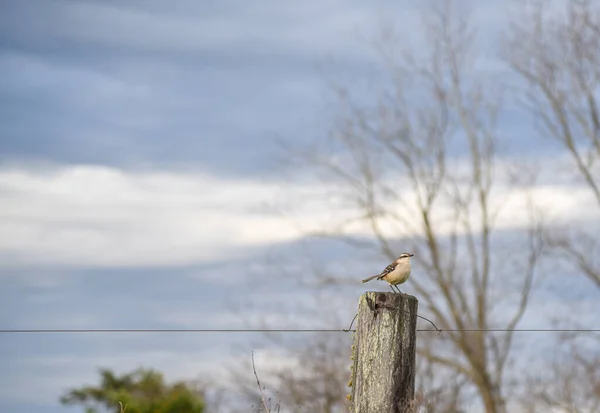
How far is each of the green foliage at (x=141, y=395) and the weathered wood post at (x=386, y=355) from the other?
1304 centimetres

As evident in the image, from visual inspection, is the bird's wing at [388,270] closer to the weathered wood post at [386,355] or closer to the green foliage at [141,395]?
the weathered wood post at [386,355]

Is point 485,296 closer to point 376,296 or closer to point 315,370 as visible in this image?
point 315,370

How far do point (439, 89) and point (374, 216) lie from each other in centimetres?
385

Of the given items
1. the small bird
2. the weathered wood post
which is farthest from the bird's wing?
the weathered wood post

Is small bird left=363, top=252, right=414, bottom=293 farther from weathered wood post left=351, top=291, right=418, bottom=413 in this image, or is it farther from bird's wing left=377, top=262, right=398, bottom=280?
weathered wood post left=351, top=291, right=418, bottom=413

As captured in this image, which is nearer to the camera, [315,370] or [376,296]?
[376,296]

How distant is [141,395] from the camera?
22.6 m

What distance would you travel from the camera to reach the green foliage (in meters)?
18.9

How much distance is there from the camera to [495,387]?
2027 centimetres

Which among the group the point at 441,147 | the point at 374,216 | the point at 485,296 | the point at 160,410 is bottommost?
the point at 160,410

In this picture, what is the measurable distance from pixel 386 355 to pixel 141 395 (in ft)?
60.3

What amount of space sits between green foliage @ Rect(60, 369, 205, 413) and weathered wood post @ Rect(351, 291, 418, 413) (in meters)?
13.0

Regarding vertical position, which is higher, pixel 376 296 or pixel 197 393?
pixel 376 296

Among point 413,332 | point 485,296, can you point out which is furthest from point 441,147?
point 413,332
